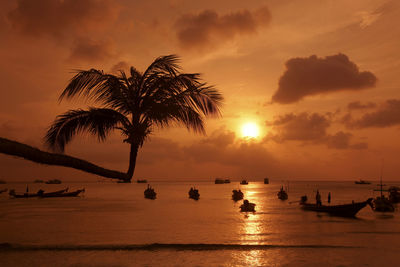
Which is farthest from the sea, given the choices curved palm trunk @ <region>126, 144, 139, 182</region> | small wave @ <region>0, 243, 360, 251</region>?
curved palm trunk @ <region>126, 144, 139, 182</region>

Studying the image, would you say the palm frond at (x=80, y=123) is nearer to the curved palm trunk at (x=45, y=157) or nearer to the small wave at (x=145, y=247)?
the curved palm trunk at (x=45, y=157)

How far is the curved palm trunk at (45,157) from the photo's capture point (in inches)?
133

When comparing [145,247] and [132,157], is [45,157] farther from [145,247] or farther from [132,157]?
[145,247]

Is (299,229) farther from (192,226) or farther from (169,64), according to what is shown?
(169,64)

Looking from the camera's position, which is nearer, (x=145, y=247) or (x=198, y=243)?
(x=145, y=247)

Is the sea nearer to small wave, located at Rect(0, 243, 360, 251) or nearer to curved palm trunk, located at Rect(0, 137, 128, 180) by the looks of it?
small wave, located at Rect(0, 243, 360, 251)

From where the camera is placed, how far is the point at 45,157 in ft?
11.8

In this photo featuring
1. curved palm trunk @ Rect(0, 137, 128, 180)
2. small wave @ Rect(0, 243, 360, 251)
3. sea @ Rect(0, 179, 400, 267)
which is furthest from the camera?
small wave @ Rect(0, 243, 360, 251)

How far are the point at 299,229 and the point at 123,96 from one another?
132ft

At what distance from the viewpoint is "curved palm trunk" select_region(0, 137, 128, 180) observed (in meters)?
3.37

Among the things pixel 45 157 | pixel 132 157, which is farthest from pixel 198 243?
pixel 45 157

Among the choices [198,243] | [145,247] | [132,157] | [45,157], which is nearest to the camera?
[45,157]

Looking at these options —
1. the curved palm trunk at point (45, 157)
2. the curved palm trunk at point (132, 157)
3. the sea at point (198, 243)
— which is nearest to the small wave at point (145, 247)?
the sea at point (198, 243)

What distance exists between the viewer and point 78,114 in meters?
4.70
